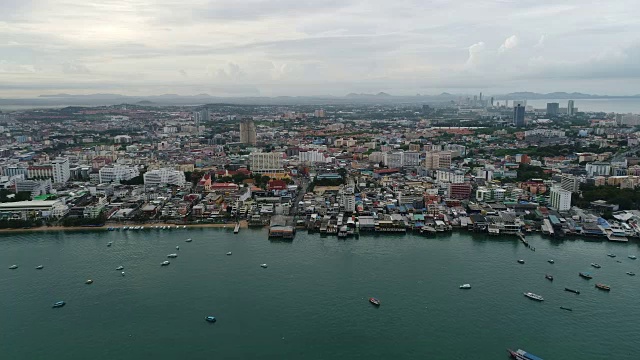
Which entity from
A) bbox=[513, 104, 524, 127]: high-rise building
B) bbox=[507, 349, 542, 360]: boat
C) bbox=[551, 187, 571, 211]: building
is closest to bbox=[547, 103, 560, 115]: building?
bbox=[513, 104, 524, 127]: high-rise building

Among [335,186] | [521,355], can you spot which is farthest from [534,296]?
[335,186]

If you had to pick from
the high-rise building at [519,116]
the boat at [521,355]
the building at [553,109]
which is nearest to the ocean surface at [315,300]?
the boat at [521,355]

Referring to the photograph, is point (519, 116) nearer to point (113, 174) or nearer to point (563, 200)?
point (563, 200)

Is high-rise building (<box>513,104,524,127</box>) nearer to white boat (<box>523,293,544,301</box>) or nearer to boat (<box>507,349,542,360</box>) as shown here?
white boat (<box>523,293,544,301</box>)

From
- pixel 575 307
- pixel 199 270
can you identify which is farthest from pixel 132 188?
pixel 575 307

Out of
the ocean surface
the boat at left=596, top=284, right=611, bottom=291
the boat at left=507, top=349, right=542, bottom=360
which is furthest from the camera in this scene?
the boat at left=596, top=284, right=611, bottom=291

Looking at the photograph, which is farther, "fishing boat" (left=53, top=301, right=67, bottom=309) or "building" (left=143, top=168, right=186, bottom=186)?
"building" (left=143, top=168, right=186, bottom=186)

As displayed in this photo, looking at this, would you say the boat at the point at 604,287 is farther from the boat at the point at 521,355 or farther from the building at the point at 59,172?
the building at the point at 59,172

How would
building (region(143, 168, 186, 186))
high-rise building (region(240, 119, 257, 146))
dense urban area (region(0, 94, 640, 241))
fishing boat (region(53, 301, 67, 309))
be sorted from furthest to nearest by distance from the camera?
high-rise building (region(240, 119, 257, 146)), building (region(143, 168, 186, 186)), dense urban area (region(0, 94, 640, 241)), fishing boat (region(53, 301, 67, 309))

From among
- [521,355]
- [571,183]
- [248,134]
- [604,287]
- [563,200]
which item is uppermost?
[248,134]
